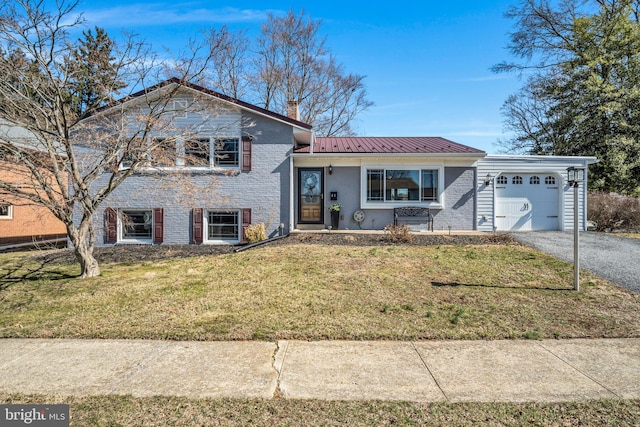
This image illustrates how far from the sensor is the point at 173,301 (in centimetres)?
607

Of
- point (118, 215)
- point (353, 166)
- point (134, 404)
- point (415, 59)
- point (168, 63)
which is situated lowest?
point (134, 404)

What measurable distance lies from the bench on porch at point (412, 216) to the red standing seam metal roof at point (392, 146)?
211 cm

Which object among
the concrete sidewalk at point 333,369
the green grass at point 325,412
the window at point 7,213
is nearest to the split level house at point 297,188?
the window at point 7,213

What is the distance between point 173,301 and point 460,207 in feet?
34.2

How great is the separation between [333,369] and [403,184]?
32.8 feet

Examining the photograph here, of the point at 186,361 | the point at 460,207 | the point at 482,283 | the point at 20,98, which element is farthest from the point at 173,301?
the point at 460,207

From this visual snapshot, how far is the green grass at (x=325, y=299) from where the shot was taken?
4762 millimetres

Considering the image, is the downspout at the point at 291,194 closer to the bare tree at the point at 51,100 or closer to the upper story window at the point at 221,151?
the upper story window at the point at 221,151

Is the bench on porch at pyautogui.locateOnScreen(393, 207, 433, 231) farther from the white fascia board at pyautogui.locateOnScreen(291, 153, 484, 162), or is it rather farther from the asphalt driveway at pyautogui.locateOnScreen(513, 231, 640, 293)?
the asphalt driveway at pyautogui.locateOnScreen(513, 231, 640, 293)

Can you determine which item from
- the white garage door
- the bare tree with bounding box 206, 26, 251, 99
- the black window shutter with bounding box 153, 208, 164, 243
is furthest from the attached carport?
the bare tree with bounding box 206, 26, 251, 99

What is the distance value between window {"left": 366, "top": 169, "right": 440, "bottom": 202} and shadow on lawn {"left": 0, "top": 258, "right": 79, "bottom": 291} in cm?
934

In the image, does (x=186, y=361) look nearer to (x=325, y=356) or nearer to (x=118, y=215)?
(x=325, y=356)

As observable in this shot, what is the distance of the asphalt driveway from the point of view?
23.5ft

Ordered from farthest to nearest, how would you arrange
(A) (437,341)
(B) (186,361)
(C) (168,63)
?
(C) (168,63)
(A) (437,341)
(B) (186,361)
